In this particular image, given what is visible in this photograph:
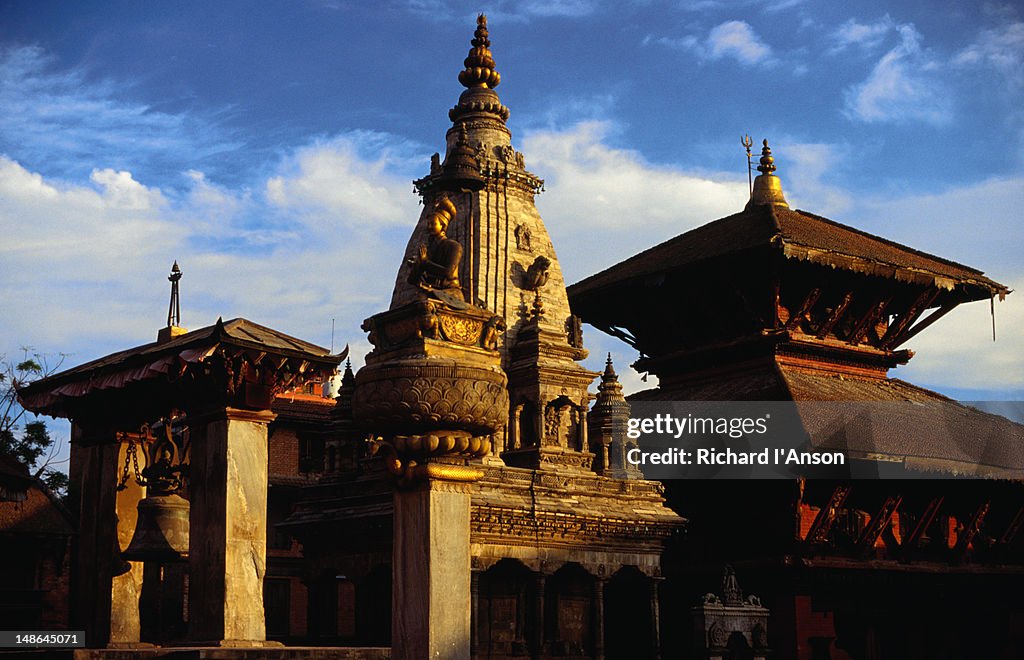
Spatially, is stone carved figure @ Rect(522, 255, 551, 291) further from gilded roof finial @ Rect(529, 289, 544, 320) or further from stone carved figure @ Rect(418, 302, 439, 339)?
stone carved figure @ Rect(418, 302, 439, 339)

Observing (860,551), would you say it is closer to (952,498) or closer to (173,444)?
(952,498)

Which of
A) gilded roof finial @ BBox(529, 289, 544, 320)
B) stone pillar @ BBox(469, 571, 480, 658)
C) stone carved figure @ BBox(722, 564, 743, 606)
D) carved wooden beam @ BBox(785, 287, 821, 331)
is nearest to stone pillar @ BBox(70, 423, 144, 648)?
stone carved figure @ BBox(722, 564, 743, 606)

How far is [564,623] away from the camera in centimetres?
3088

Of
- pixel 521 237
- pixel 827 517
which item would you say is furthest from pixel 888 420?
pixel 521 237

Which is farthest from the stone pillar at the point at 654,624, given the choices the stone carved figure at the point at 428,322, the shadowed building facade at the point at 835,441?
the stone carved figure at the point at 428,322

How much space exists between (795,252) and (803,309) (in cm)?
245

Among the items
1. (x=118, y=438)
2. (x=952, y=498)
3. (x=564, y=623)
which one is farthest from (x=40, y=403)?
(x=952, y=498)

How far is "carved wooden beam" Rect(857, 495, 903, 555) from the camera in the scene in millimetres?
30438

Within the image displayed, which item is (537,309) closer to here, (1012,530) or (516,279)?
(516,279)

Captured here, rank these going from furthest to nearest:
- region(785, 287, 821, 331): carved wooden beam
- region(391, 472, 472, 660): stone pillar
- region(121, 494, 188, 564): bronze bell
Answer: region(785, 287, 821, 331): carved wooden beam
region(121, 494, 188, 564): bronze bell
region(391, 472, 472, 660): stone pillar

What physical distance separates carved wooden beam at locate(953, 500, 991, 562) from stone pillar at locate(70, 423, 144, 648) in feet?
75.4

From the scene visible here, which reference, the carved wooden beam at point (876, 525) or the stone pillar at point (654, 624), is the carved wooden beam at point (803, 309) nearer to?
the carved wooden beam at point (876, 525)

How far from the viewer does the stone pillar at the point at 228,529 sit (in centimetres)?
1344

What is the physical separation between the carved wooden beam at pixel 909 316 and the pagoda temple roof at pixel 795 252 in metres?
0.64
